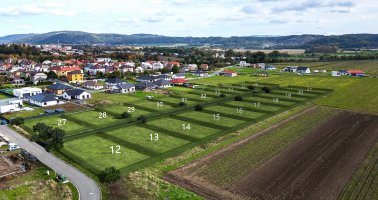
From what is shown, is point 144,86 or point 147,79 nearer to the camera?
point 144,86

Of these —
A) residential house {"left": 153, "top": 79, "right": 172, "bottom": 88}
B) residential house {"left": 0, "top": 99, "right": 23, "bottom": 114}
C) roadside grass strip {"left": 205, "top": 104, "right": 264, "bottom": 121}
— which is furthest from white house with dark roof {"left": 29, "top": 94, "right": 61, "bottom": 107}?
roadside grass strip {"left": 205, "top": 104, "right": 264, "bottom": 121}

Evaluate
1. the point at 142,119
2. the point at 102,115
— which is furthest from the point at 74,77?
the point at 142,119

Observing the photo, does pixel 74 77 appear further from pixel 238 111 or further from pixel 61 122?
pixel 238 111

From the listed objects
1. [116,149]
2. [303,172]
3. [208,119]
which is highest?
[208,119]

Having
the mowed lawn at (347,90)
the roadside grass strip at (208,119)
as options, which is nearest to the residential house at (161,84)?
the mowed lawn at (347,90)

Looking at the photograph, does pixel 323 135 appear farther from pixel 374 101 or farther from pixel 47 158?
pixel 47 158

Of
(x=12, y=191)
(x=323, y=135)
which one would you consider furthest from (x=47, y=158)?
(x=323, y=135)
